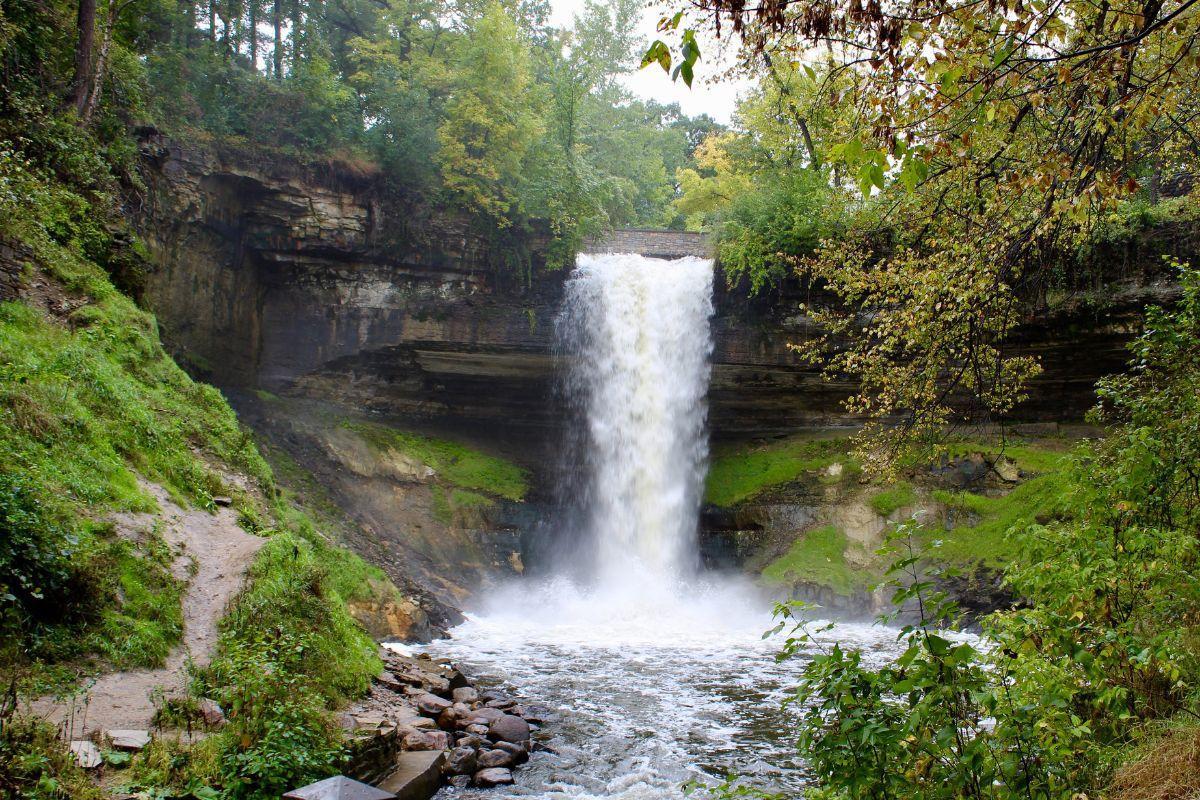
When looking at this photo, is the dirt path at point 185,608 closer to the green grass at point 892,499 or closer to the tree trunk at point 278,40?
the green grass at point 892,499

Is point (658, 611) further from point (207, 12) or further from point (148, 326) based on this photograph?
point (207, 12)

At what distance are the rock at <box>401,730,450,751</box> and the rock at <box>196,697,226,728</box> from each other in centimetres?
169

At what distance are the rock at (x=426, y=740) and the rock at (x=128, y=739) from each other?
2247 millimetres

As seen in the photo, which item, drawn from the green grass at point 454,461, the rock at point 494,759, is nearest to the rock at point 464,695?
the rock at point 494,759

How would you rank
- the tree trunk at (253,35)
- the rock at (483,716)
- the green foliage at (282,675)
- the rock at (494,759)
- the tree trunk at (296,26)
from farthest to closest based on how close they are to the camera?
the tree trunk at (296,26) → the tree trunk at (253,35) → the rock at (483,716) → the rock at (494,759) → the green foliage at (282,675)

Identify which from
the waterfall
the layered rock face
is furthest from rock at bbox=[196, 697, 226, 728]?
the waterfall

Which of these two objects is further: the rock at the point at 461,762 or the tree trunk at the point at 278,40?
the tree trunk at the point at 278,40

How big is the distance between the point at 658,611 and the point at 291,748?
1160 cm

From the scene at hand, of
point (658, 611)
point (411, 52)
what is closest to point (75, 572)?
point (658, 611)

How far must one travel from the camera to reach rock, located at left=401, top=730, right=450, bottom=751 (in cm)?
607

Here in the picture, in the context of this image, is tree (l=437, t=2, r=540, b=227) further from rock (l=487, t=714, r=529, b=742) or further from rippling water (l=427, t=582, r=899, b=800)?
rock (l=487, t=714, r=529, b=742)

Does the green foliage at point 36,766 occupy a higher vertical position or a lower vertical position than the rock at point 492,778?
higher

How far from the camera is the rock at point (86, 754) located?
3766mm

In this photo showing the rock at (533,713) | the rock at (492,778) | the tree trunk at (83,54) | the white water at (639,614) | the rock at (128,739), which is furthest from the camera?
→ the tree trunk at (83,54)
